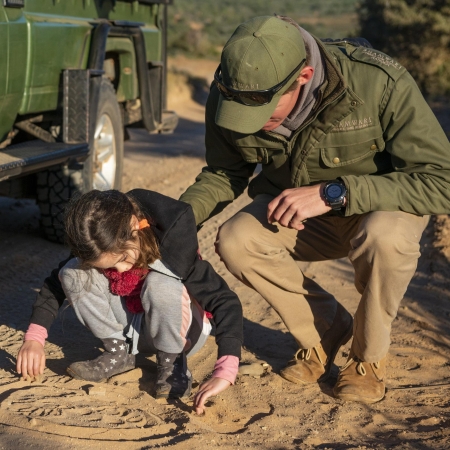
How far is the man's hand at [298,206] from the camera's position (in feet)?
10.7

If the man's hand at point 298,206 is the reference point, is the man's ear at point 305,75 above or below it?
above

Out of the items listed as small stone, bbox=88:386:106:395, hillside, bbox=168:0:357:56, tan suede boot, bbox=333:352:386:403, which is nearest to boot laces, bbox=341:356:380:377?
tan suede boot, bbox=333:352:386:403

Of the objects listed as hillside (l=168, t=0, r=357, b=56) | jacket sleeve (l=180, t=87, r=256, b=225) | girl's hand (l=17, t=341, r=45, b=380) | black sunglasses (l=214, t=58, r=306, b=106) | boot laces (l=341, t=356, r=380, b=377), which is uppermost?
black sunglasses (l=214, t=58, r=306, b=106)

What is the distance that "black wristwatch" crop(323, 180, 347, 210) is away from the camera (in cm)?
323

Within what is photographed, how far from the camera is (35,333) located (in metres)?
3.24

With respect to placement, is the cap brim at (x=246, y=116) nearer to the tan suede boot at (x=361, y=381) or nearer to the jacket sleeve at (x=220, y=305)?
the jacket sleeve at (x=220, y=305)

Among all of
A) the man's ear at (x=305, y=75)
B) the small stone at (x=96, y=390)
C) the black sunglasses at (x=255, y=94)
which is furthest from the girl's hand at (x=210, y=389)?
the man's ear at (x=305, y=75)

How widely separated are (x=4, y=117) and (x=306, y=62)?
229 centimetres

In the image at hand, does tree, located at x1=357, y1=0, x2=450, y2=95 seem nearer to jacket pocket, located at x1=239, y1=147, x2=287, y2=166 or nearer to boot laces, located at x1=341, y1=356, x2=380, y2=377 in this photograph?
jacket pocket, located at x1=239, y1=147, x2=287, y2=166

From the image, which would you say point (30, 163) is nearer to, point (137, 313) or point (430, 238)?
point (137, 313)

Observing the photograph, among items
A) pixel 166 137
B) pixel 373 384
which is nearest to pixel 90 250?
pixel 373 384

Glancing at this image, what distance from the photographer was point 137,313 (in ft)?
11.2

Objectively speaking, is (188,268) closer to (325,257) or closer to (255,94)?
(255,94)

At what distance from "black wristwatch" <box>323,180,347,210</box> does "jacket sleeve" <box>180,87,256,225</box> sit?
60 cm
